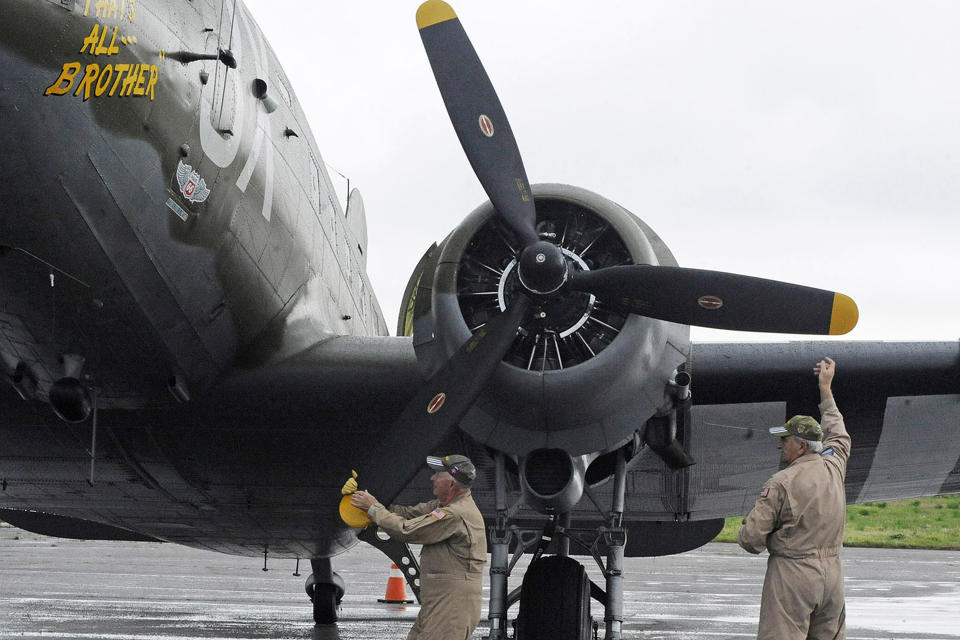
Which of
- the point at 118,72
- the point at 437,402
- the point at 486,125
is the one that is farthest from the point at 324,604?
the point at 118,72

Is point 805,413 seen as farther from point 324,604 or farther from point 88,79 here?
point 324,604

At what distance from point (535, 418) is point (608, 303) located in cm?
87

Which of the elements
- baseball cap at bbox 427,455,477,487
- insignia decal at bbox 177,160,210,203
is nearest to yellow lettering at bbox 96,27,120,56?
insignia decal at bbox 177,160,210,203

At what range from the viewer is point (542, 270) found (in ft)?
23.3

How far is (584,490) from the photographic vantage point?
26.4 ft

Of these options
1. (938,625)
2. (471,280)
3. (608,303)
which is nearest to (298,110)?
(471,280)

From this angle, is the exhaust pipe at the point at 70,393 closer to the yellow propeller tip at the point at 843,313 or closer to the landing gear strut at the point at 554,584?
the landing gear strut at the point at 554,584

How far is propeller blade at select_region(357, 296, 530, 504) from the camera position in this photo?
7242 mm

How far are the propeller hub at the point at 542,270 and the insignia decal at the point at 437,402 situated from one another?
2.89 ft

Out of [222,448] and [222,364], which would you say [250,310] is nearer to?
[222,364]

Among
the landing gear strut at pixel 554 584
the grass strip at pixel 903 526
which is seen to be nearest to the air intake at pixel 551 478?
the landing gear strut at pixel 554 584

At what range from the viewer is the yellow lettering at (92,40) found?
622 centimetres

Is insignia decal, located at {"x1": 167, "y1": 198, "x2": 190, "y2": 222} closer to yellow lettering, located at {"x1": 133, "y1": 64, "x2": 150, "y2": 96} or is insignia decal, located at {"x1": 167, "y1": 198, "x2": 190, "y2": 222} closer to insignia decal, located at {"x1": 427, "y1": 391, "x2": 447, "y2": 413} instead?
yellow lettering, located at {"x1": 133, "y1": 64, "x2": 150, "y2": 96}

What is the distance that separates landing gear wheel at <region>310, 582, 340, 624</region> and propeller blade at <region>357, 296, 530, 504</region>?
649 centimetres
